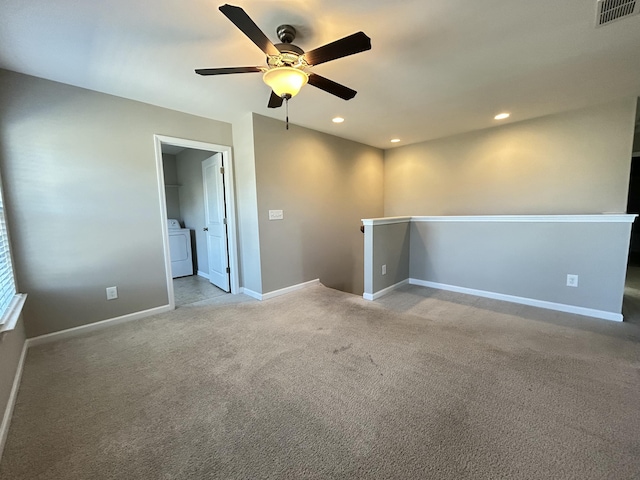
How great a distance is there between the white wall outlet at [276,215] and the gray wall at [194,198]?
181 centimetres

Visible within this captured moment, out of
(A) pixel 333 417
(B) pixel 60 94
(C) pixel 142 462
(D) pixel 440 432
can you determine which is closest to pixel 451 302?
(D) pixel 440 432

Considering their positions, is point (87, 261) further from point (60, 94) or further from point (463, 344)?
point (463, 344)

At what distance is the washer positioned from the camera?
189 inches

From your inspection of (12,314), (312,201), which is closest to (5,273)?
(12,314)

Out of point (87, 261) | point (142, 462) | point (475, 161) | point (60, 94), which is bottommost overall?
point (142, 462)

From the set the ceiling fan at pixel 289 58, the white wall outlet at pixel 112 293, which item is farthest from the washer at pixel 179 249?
the ceiling fan at pixel 289 58

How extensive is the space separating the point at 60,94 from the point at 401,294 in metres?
4.20

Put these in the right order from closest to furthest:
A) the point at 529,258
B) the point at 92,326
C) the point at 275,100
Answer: the point at 275,100 < the point at 92,326 < the point at 529,258

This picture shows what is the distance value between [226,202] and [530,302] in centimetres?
407

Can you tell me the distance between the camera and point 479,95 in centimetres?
280

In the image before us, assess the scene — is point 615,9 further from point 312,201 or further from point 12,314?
point 12,314

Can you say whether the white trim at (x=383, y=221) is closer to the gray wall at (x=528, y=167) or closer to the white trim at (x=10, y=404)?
the gray wall at (x=528, y=167)

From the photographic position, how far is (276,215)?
353 cm

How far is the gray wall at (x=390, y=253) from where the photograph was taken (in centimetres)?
341
